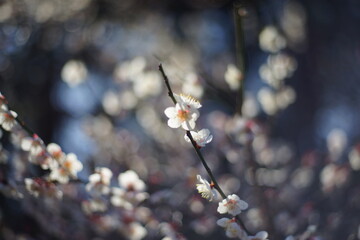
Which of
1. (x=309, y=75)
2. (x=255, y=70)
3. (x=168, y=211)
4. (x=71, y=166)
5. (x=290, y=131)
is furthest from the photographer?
(x=255, y=70)

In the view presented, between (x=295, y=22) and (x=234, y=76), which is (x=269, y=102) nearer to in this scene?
(x=234, y=76)

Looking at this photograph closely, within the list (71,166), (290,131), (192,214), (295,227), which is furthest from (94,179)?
(290,131)

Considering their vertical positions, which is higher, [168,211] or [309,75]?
[309,75]

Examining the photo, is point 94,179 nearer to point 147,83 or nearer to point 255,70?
point 147,83

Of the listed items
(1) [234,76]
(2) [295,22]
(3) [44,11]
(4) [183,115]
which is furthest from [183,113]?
(2) [295,22]

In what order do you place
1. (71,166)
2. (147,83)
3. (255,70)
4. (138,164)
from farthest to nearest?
(255,70) → (138,164) → (147,83) → (71,166)

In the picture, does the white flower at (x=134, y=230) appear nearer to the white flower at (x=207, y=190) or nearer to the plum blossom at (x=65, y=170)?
the plum blossom at (x=65, y=170)

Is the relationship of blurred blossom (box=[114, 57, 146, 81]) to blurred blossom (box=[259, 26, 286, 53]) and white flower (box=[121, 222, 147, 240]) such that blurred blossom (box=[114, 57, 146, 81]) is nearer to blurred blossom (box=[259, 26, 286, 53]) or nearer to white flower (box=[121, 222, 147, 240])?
blurred blossom (box=[259, 26, 286, 53])
